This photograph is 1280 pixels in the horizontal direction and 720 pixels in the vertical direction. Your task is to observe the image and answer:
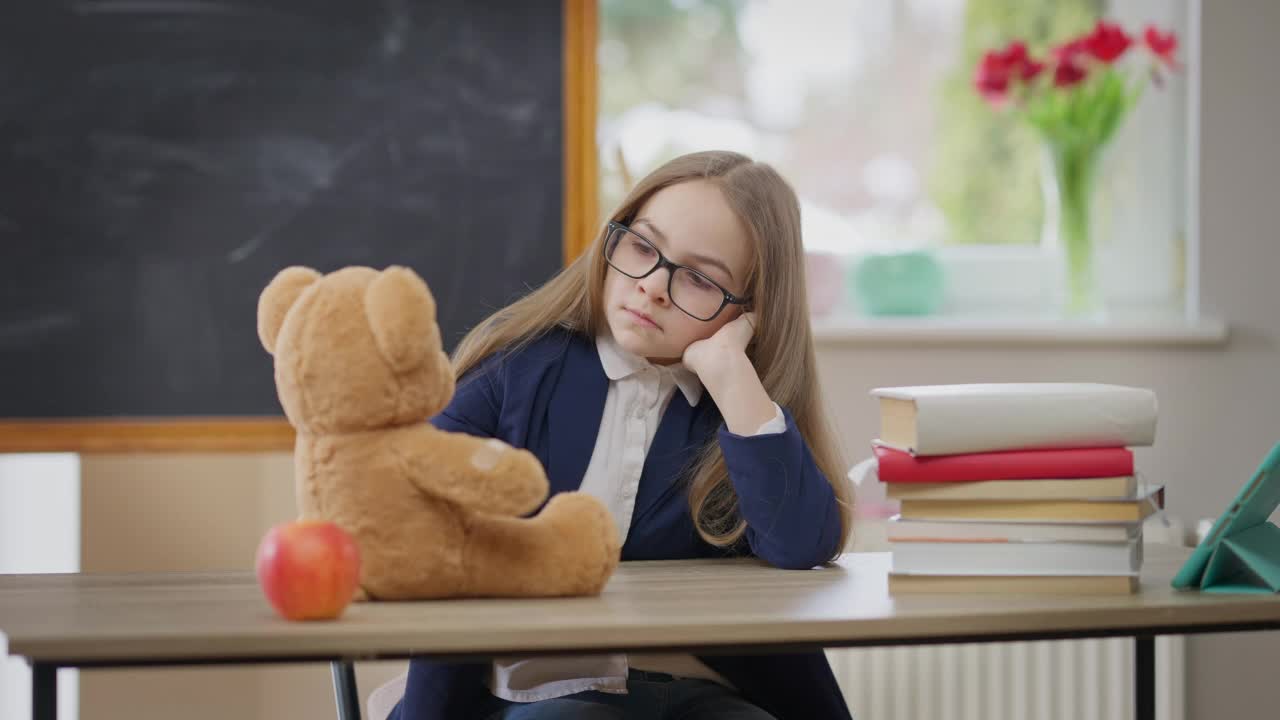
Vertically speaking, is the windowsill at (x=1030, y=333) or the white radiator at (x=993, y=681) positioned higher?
the windowsill at (x=1030, y=333)

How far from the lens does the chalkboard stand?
2285 mm

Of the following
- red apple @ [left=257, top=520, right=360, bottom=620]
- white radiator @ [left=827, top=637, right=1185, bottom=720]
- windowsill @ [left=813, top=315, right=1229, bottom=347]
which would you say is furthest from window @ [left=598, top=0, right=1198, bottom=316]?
red apple @ [left=257, top=520, right=360, bottom=620]

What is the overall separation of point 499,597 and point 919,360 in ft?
5.02

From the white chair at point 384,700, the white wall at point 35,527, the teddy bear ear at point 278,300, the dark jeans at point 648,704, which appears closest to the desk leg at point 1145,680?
the dark jeans at point 648,704

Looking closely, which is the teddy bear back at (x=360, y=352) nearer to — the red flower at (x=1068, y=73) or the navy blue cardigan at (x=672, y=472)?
the navy blue cardigan at (x=672, y=472)

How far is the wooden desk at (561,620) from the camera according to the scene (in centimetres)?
88

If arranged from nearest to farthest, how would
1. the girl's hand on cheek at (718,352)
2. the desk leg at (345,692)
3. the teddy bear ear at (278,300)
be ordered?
the teddy bear ear at (278,300) → the girl's hand on cheek at (718,352) → the desk leg at (345,692)

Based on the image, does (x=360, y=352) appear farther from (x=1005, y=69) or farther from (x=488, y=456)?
(x=1005, y=69)

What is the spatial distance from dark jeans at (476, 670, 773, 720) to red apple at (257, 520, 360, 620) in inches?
13.2

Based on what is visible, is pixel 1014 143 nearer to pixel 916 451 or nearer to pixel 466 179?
pixel 466 179

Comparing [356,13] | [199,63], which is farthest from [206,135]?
[356,13]

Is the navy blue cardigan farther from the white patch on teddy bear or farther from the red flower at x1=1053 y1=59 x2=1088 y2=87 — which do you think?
the red flower at x1=1053 y1=59 x2=1088 y2=87

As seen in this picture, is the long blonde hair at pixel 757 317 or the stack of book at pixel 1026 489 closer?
the stack of book at pixel 1026 489

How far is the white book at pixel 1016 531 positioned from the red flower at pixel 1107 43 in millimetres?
1543
